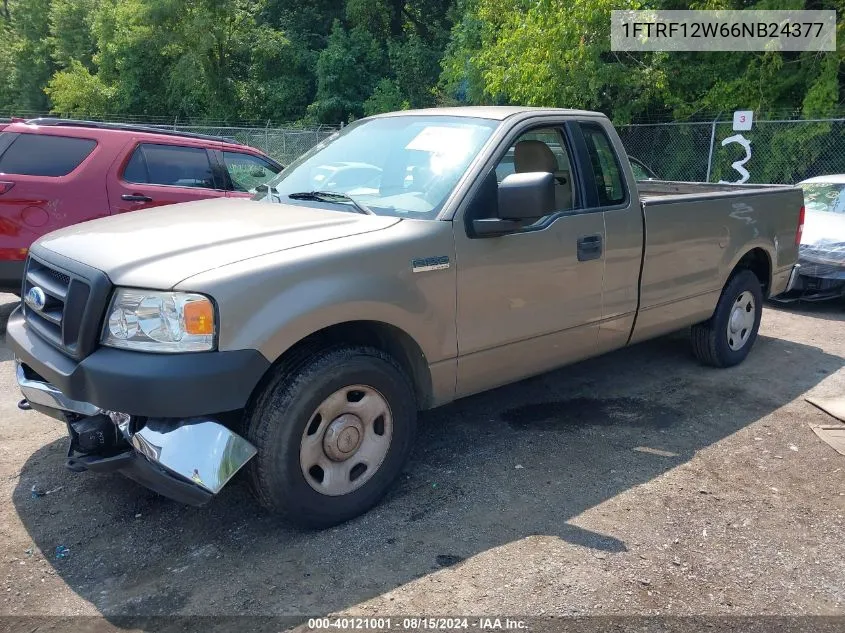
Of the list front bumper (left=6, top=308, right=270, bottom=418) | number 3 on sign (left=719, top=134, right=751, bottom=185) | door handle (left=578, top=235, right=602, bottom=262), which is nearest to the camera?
front bumper (left=6, top=308, right=270, bottom=418)

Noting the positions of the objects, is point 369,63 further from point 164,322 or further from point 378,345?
point 164,322

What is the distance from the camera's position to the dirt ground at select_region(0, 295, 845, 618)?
297 cm

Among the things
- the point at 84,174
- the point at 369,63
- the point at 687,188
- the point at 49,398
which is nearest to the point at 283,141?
the point at 369,63

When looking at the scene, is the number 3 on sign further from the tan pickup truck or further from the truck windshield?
the truck windshield

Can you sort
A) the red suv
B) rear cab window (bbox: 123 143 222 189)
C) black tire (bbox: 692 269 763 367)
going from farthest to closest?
rear cab window (bbox: 123 143 222 189) < the red suv < black tire (bbox: 692 269 763 367)

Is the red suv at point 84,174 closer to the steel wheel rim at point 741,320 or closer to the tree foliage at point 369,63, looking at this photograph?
the steel wheel rim at point 741,320

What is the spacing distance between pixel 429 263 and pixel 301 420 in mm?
1009

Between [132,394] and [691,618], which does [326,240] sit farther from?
[691,618]

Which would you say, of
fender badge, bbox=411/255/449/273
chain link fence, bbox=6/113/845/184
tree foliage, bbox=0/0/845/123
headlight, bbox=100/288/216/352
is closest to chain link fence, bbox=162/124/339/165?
chain link fence, bbox=6/113/845/184

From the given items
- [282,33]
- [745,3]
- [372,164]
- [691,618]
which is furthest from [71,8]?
[691,618]

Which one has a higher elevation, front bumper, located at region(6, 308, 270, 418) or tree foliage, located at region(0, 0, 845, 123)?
tree foliage, located at region(0, 0, 845, 123)

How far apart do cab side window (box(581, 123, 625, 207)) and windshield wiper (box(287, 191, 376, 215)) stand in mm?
1616

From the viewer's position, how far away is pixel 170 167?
7.83 metres

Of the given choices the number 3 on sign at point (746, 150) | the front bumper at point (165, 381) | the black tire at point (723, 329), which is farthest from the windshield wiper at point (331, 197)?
the number 3 on sign at point (746, 150)
